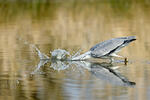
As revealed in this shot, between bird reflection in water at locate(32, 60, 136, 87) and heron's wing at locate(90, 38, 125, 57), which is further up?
heron's wing at locate(90, 38, 125, 57)

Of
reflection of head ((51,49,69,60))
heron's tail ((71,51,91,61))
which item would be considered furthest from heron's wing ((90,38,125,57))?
reflection of head ((51,49,69,60))

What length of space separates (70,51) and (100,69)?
2.80 metres

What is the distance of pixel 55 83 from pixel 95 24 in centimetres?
1293

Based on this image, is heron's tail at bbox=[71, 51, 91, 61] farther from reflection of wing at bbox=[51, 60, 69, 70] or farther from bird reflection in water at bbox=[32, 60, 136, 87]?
reflection of wing at bbox=[51, 60, 69, 70]

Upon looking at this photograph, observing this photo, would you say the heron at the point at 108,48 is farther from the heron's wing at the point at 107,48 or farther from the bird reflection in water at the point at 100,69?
the bird reflection in water at the point at 100,69

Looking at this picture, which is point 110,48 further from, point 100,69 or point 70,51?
point 70,51

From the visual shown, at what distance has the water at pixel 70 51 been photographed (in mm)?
9125

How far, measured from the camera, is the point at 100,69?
1155 centimetres

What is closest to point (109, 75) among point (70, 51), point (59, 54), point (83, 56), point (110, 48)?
point (110, 48)

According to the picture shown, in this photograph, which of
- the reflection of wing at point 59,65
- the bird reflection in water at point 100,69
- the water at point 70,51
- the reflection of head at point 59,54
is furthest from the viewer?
the reflection of head at point 59,54

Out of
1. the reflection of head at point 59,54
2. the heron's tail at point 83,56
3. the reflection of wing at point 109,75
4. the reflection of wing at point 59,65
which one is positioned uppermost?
the reflection of head at point 59,54

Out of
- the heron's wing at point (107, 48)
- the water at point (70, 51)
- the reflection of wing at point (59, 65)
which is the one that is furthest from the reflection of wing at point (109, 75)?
the reflection of wing at point (59, 65)

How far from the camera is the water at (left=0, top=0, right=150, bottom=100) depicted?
912 cm

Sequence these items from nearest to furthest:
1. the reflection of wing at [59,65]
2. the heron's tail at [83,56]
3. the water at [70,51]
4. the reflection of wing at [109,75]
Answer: the water at [70,51] → the reflection of wing at [109,75] → the reflection of wing at [59,65] → the heron's tail at [83,56]
